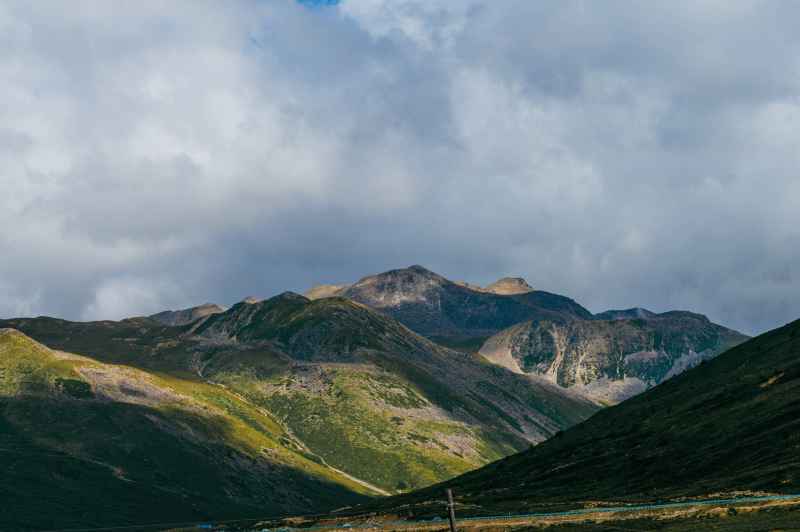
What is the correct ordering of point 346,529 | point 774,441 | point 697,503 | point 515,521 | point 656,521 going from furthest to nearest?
point 346,529
point 774,441
point 515,521
point 697,503
point 656,521

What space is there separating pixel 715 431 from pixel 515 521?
76221mm

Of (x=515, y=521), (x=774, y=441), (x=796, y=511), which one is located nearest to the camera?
(x=796, y=511)

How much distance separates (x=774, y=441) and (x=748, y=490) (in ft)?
121

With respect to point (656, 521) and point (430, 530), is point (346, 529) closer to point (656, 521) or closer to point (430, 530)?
point (430, 530)

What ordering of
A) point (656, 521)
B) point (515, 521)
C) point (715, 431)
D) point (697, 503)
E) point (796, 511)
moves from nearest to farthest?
point (796, 511), point (656, 521), point (697, 503), point (515, 521), point (715, 431)

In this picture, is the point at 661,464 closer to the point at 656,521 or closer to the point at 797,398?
the point at 797,398

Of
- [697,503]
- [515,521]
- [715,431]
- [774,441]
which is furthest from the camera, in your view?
[715,431]

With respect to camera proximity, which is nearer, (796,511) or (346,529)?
(796,511)

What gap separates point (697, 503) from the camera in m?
126

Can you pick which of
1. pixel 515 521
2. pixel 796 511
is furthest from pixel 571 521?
pixel 796 511

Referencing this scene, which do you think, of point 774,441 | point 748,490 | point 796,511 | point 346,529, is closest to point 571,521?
point 748,490

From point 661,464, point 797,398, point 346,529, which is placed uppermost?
point 797,398

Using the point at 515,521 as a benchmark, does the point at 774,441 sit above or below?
above

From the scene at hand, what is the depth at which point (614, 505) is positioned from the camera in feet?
488
